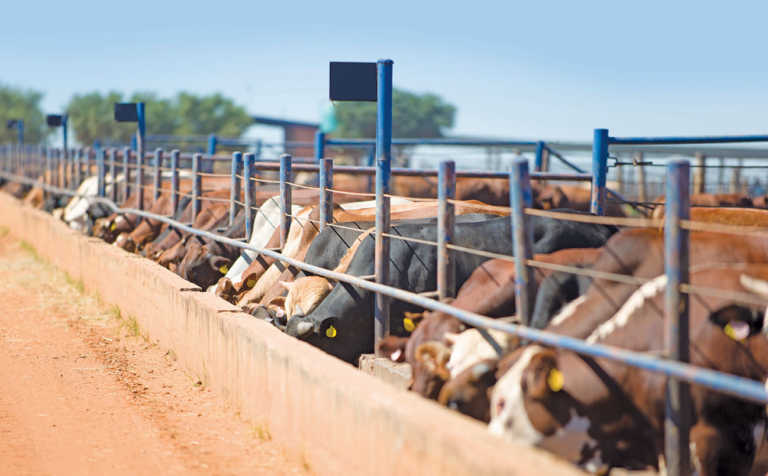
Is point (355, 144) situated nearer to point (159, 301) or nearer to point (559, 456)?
point (159, 301)

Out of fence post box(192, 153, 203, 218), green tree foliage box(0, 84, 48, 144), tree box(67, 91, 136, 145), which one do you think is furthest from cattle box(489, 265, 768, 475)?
green tree foliage box(0, 84, 48, 144)

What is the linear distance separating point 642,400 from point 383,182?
7.63 ft

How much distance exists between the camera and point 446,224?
16.7ft

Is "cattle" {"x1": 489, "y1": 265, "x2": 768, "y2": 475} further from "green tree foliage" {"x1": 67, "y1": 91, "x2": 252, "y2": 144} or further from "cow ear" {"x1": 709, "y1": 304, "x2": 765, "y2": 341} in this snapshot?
"green tree foliage" {"x1": 67, "y1": 91, "x2": 252, "y2": 144}

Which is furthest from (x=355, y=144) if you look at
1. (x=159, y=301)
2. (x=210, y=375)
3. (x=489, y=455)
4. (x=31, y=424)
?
(x=489, y=455)

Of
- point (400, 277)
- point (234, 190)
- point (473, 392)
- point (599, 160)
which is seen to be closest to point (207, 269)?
point (234, 190)

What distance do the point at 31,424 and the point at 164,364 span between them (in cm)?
175

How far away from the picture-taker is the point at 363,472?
162 inches

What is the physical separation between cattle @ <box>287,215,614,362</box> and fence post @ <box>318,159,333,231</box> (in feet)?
3.36

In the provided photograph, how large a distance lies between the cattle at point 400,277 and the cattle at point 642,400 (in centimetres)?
196

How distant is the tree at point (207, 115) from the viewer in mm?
82875

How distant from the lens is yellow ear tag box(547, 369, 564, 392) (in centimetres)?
389

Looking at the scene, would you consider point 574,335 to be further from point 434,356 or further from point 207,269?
point 207,269

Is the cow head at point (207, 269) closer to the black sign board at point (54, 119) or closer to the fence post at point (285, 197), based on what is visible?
the fence post at point (285, 197)
